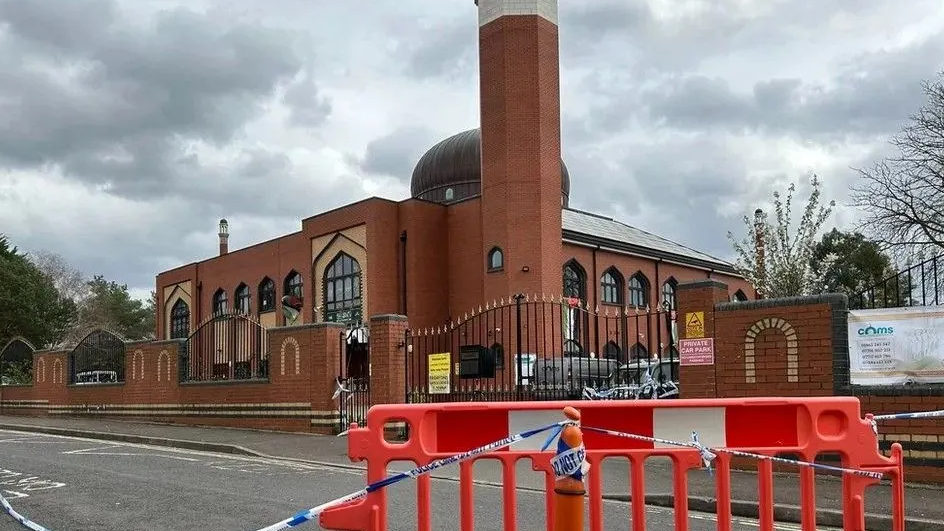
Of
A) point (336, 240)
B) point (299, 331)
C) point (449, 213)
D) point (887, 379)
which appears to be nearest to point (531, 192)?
point (449, 213)

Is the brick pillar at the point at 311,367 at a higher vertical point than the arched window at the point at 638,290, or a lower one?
lower

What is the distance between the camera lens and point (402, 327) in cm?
1680

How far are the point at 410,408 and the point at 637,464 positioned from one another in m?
1.37

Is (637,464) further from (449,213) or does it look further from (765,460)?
(449,213)

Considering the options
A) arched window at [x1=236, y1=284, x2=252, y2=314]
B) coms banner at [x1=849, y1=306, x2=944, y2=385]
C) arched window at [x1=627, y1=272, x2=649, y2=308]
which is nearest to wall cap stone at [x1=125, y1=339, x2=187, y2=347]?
coms banner at [x1=849, y1=306, x2=944, y2=385]

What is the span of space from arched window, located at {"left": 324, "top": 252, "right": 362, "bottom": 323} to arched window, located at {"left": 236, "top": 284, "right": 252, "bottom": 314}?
8.08m

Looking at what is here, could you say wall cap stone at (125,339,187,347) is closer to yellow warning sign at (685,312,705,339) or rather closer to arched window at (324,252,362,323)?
arched window at (324,252,362,323)

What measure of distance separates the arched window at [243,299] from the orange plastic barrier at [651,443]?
40038 mm

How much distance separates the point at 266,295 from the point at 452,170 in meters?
11.1

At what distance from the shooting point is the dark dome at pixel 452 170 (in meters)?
40.2

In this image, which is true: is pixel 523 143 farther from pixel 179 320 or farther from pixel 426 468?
pixel 179 320

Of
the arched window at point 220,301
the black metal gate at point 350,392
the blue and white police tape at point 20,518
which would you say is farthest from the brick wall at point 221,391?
the arched window at point 220,301

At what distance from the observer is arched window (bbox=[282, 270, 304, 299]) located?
3953cm

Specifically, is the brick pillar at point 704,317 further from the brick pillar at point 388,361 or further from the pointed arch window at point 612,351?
the brick pillar at point 388,361
